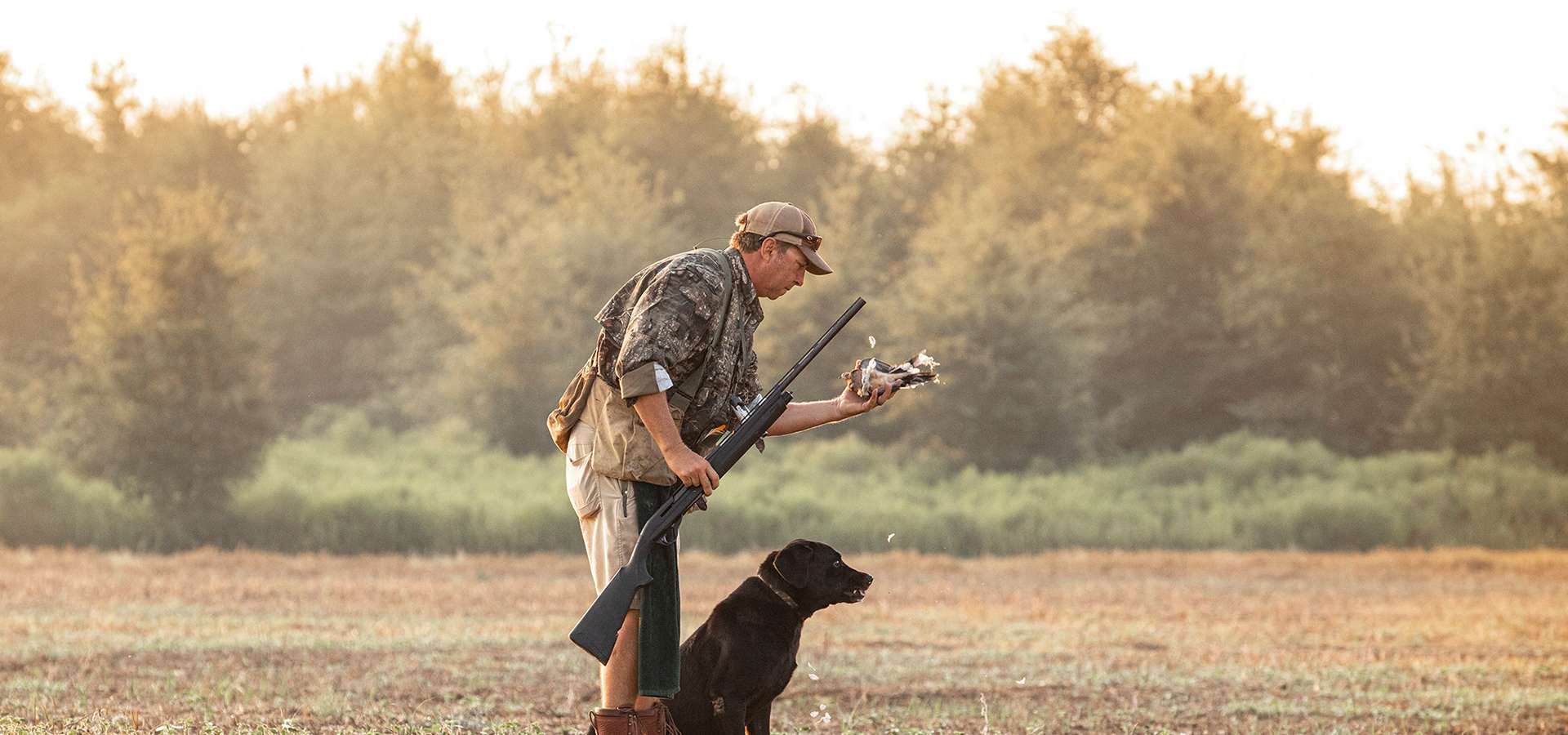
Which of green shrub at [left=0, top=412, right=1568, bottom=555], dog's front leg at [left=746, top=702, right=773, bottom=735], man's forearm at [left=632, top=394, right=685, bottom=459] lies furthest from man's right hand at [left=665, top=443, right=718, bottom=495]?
green shrub at [left=0, top=412, right=1568, bottom=555]

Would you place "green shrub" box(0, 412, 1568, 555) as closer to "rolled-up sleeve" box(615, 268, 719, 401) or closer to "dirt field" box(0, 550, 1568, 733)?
"dirt field" box(0, 550, 1568, 733)

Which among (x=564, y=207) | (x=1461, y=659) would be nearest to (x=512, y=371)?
(x=564, y=207)

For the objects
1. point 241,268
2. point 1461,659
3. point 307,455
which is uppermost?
point 241,268

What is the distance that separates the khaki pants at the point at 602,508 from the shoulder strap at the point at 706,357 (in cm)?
35

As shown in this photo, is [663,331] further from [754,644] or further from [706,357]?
[754,644]

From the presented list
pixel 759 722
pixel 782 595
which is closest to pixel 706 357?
pixel 782 595

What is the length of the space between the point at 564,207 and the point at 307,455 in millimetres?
9321

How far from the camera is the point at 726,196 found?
48.0 m

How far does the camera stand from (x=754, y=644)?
260 inches

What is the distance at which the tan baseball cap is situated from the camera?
19.8 feet

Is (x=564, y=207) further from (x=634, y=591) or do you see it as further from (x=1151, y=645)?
(x=634, y=591)

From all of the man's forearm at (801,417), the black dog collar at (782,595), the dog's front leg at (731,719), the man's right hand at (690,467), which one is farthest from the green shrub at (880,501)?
the man's right hand at (690,467)

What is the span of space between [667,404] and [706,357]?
→ 0.90 ft

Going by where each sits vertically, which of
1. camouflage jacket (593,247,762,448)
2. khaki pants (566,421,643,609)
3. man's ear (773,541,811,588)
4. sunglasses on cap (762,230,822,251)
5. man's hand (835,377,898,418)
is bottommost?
man's ear (773,541,811,588)
